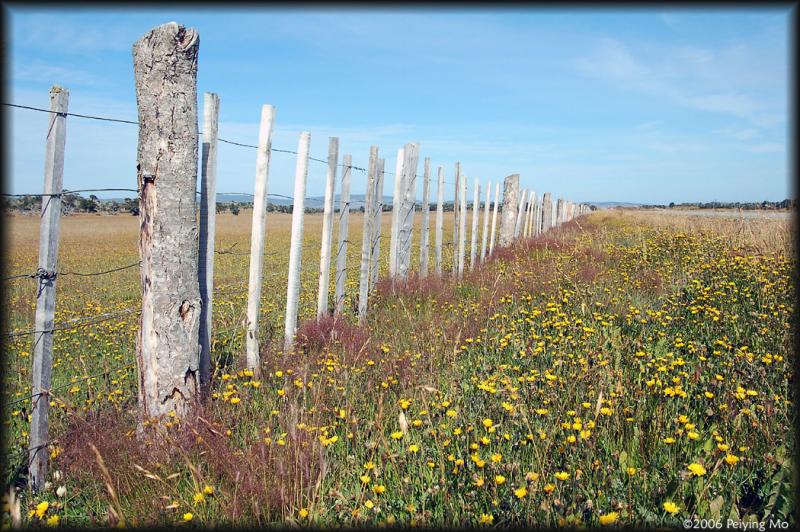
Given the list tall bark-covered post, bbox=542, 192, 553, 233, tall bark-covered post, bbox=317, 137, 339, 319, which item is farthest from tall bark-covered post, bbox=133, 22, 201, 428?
tall bark-covered post, bbox=542, 192, 553, 233

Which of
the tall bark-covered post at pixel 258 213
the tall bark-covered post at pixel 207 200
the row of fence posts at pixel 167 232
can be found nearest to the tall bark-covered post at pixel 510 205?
the tall bark-covered post at pixel 258 213

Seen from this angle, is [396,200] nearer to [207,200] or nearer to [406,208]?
[406,208]

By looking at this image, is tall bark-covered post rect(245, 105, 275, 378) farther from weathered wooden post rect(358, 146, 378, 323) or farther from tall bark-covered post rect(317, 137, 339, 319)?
weathered wooden post rect(358, 146, 378, 323)

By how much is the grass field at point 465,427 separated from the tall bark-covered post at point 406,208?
2545 mm

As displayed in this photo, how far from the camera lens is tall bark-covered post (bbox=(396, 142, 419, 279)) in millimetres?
8820

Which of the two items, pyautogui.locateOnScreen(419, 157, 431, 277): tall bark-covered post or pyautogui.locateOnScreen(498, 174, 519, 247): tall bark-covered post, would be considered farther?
pyautogui.locateOnScreen(498, 174, 519, 247): tall bark-covered post

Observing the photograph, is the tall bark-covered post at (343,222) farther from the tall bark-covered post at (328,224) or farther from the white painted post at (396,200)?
the white painted post at (396,200)

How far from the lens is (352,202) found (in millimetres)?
7238

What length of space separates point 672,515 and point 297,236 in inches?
165

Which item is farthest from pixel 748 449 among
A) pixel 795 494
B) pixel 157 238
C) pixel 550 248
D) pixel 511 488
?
pixel 550 248

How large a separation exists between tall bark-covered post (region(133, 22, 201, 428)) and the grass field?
34 cm

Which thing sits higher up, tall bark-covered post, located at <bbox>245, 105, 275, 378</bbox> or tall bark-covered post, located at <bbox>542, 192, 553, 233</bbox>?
tall bark-covered post, located at <bbox>542, 192, 553, 233</bbox>

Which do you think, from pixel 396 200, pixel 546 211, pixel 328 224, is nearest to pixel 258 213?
pixel 328 224

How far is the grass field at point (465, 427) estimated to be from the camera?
8.57 feet
